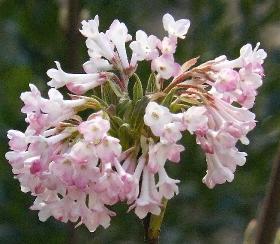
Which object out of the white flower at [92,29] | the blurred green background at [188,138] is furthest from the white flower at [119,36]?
the blurred green background at [188,138]

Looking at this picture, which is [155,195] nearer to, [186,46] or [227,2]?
[186,46]

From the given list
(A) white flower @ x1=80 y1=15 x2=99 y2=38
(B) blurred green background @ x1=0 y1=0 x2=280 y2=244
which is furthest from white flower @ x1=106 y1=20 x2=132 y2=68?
(B) blurred green background @ x1=0 y1=0 x2=280 y2=244

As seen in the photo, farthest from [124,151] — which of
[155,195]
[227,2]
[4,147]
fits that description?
[227,2]

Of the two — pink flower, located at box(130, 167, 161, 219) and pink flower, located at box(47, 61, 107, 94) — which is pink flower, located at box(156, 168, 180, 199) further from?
pink flower, located at box(47, 61, 107, 94)

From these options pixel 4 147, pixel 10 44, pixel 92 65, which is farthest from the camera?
pixel 10 44

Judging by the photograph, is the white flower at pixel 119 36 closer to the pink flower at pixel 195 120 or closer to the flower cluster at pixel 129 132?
the flower cluster at pixel 129 132
